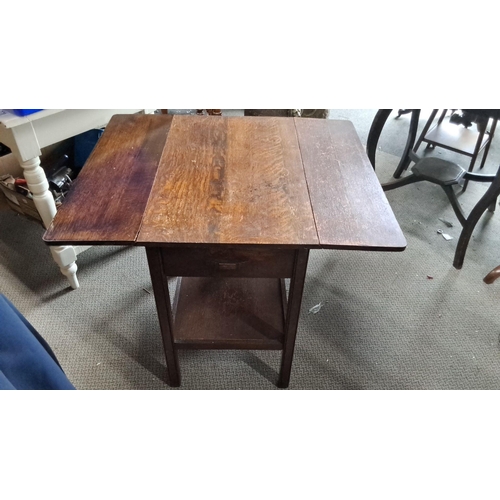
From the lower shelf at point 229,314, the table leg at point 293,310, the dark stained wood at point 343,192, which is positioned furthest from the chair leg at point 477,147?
the table leg at point 293,310

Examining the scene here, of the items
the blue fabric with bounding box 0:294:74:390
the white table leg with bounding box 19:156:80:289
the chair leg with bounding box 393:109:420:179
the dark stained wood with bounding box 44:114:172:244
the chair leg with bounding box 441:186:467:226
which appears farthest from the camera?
the chair leg with bounding box 393:109:420:179

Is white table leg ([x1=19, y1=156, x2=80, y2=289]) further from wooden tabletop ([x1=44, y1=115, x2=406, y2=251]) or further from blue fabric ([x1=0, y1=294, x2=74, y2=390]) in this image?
blue fabric ([x1=0, y1=294, x2=74, y2=390])

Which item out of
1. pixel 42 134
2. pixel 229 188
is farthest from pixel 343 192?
pixel 42 134

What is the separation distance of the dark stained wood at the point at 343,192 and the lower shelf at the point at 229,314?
43cm

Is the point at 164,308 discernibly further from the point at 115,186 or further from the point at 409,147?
the point at 409,147

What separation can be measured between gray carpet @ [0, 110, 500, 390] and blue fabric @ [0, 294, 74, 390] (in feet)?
2.22

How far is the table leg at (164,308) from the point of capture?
92 cm

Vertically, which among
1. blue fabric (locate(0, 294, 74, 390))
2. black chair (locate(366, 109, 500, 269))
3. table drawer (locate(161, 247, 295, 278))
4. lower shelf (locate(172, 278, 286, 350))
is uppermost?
blue fabric (locate(0, 294, 74, 390))

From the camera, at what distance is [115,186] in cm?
97

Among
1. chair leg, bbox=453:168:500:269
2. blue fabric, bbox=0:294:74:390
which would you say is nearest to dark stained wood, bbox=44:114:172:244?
blue fabric, bbox=0:294:74:390

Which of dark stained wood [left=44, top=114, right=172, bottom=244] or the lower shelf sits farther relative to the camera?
the lower shelf

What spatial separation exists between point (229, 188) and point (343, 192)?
29 centimetres

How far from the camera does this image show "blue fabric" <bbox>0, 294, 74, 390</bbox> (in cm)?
58

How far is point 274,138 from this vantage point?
3.92 ft
